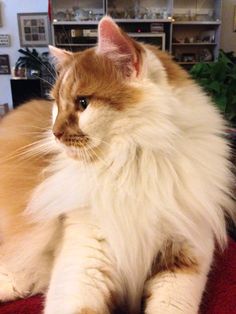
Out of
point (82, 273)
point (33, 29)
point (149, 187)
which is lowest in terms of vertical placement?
point (82, 273)

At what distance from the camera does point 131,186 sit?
2.56 feet

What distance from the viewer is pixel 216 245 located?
937 mm

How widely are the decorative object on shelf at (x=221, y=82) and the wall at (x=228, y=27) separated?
3.58 metres

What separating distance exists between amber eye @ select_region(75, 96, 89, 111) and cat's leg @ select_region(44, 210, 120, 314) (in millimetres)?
241

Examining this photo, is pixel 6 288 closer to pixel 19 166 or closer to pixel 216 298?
pixel 19 166

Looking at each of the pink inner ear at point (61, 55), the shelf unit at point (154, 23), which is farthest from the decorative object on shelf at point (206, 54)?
the pink inner ear at point (61, 55)

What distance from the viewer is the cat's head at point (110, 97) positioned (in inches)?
29.1

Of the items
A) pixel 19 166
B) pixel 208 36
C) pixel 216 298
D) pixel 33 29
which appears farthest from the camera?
pixel 33 29

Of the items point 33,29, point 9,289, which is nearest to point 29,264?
point 9,289

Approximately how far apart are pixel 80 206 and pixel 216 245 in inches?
15.7

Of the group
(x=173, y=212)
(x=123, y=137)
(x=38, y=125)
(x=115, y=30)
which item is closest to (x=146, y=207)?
(x=173, y=212)

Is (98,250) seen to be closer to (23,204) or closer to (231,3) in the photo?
(23,204)

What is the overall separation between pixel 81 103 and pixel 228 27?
478 centimetres

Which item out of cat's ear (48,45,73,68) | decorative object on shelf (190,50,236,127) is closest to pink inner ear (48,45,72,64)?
cat's ear (48,45,73,68)
